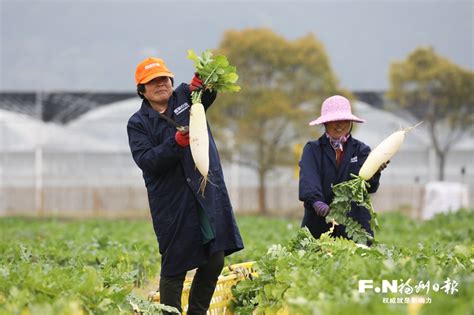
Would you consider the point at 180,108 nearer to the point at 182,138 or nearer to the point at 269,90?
the point at 182,138

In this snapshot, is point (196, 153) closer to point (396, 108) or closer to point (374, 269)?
point (374, 269)

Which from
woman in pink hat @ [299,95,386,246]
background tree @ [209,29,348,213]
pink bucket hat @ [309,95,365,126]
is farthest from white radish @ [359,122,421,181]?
background tree @ [209,29,348,213]

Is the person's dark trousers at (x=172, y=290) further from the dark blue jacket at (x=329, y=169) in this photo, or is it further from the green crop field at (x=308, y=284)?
the dark blue jacket at (x=329, y=169)

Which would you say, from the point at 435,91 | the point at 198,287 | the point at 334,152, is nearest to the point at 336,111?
the point at 334,152

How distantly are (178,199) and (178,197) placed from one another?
0.01 m

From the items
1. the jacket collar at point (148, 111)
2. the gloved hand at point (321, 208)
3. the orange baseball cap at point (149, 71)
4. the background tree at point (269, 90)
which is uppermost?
Result: the background tree at point (269, 90)

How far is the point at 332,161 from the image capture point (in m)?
5.66

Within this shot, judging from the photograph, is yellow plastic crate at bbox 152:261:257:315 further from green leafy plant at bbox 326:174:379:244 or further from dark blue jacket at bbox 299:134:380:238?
green leafy plant at bbox 326:174:379:244

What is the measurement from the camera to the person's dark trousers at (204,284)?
16.3 ft

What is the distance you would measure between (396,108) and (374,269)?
31.3 metres

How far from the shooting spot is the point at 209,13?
236ft

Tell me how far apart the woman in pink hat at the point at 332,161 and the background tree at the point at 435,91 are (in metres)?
26.8

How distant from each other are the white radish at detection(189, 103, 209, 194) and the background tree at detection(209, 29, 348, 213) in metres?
22.8

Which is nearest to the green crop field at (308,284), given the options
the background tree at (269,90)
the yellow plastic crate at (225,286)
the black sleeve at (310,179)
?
the yellow plastic crate at (225,286)
